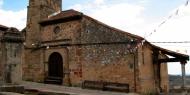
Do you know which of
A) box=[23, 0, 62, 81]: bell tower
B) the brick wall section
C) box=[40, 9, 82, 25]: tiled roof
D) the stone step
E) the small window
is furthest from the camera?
box=[23, 0, 62, 81]: bell tower

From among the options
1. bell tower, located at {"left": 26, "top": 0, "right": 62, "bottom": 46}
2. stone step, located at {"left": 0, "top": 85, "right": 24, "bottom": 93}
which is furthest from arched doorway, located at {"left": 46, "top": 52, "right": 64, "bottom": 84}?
stone step, located at {"left": 0, "top": 85, "right": 24, "bottom": 93}

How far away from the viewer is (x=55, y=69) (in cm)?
Result: 2434

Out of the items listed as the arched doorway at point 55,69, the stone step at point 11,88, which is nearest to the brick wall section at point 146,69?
the arched doorway at point 55,69

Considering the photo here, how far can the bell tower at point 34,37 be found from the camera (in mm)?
25688

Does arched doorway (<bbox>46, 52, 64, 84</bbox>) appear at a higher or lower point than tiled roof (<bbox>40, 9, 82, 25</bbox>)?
lower

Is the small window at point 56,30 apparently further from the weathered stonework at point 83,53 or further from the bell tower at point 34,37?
the bell tower at point 34,37

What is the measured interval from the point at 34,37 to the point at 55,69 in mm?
3573

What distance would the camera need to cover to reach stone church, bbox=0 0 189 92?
2025cm

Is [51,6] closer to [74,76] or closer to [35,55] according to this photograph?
[35,55]

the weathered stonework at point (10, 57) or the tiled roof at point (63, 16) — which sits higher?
the tiled roof at point (63, 16)

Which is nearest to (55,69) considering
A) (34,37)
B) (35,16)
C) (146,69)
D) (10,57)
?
(34,37)

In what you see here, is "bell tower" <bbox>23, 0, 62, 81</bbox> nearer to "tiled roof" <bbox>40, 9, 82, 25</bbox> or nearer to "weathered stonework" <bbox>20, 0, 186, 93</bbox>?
"weathered stonework" <bbox>20, 0, 186, 93</bbox>

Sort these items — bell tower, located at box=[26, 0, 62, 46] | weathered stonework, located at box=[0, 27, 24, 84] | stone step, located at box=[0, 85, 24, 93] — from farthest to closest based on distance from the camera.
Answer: bell tower, located at box=[26, 0, 62, 46], weathered stonework, located at box=[0, 27, 24, 84], stone step, located at box=[0, 85, 24, 93]

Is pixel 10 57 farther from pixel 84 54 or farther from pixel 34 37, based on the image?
pixel 34 37
